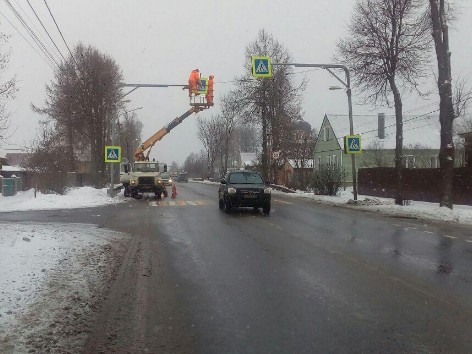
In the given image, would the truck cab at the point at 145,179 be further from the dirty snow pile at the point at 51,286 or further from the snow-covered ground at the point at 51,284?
the dirty snow pile at the point at 51,286

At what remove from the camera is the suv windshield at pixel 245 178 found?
66.0ft

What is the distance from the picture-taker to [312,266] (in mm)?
8320

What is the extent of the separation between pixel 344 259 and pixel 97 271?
175 inches

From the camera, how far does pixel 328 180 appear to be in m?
30.9

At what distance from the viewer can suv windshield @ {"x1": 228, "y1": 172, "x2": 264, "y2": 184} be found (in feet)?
66.0

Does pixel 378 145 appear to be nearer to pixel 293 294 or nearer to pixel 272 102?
pixel 272 102

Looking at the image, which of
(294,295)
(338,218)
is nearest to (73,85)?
(338,218)

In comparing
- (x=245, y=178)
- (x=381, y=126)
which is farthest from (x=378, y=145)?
(x=245, y=178)

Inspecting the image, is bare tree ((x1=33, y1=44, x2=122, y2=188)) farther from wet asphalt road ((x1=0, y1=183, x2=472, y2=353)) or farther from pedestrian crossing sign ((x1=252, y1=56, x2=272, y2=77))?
wet asphalt road ((x1=0, y1=183, x2=472, y2=353))

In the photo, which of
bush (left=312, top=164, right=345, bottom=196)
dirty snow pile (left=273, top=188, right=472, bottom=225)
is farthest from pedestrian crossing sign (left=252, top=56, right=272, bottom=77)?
bush (left=312, top=164, right=345, bottom=196)

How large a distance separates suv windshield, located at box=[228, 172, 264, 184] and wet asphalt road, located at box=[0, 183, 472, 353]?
7.55 m

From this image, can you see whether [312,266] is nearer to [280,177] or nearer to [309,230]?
[309,230]

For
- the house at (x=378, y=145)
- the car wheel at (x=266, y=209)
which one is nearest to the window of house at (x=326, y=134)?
the house at (x=378, y=145)

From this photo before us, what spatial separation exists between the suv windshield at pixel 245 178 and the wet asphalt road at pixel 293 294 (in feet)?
24.8
